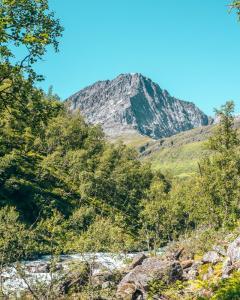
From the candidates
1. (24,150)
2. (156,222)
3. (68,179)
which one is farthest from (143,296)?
(24,150)

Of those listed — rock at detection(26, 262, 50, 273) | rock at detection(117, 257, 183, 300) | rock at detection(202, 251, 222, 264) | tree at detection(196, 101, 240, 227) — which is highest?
tree at detection(196, 101, 240, 227)

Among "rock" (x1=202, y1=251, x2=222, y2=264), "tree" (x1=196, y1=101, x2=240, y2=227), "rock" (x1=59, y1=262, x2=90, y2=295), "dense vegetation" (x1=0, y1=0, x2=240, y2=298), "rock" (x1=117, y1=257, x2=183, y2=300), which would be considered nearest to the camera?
"dense vegetation" (x1=0, y1=0, x2=240, y2=298)

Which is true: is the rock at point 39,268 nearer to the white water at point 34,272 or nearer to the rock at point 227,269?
the white water at point 34,272

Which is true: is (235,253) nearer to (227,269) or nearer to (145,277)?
(227,269)

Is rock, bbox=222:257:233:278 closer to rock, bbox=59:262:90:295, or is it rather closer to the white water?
the white water

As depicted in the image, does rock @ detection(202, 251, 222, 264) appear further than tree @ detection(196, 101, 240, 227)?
No

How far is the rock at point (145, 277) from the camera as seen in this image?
125 ft

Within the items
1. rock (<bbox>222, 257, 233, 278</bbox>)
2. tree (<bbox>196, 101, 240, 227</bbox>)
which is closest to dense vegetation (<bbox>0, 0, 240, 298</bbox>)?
tree (<bbox>196, 101, 240, 227</bbox>)

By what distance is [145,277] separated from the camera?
1625 inches

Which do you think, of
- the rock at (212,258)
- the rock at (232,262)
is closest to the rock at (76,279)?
the rock at (212,258)

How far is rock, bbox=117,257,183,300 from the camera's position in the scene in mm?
38031

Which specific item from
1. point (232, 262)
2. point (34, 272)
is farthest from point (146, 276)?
point (34, 272)

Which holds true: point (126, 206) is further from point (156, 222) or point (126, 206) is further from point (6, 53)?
point (6, 53)

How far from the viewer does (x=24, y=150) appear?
537 ft
